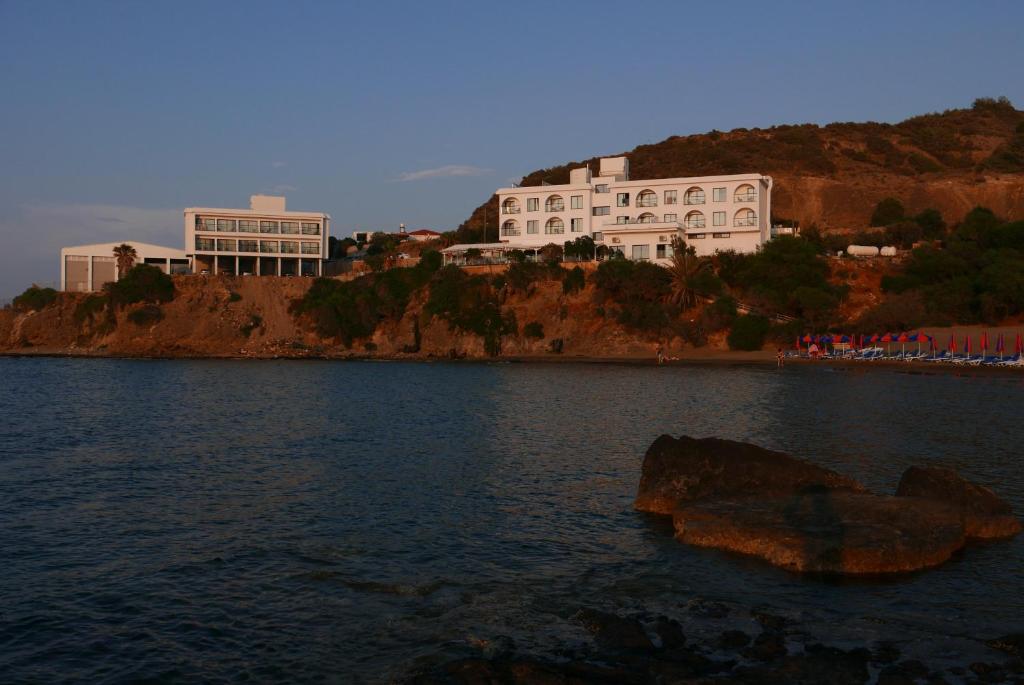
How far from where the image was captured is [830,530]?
16.8m

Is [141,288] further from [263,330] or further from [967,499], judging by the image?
[967,499]

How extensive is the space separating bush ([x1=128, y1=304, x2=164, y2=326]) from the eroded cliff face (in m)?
0.44

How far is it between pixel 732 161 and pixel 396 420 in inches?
4306

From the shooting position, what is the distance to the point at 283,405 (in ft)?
155

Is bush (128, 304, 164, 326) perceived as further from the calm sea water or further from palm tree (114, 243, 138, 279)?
the calm sea water

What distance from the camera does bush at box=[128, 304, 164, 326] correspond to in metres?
99.2

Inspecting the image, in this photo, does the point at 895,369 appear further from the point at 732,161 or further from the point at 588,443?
the point at 732,161

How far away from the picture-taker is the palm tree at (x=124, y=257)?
107312 mm

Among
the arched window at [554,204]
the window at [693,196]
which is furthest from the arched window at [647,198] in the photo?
the arched window at [554,204]

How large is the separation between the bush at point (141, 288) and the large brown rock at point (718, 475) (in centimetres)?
9216

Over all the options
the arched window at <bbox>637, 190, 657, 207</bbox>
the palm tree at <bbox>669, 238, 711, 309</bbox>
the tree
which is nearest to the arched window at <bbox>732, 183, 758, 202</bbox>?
the arched window at <bbox>637, 190, 657, 207</bbox>

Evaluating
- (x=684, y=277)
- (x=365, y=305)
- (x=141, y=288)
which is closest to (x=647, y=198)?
(x=684, y=277)

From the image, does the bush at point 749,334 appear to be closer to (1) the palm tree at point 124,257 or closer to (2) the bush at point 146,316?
(2) the bush at point 146,316

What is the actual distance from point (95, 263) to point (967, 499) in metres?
114
